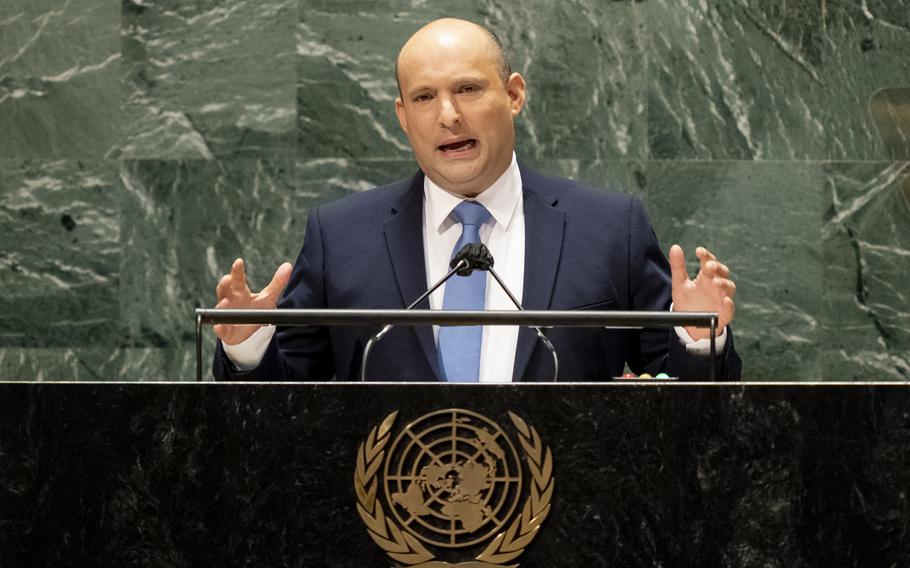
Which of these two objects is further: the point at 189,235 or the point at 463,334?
the point at 189,235

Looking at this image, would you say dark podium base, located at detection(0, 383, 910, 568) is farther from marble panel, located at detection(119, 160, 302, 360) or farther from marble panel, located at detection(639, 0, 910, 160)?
marble panel, located at detection(639, 0, 910, 160)

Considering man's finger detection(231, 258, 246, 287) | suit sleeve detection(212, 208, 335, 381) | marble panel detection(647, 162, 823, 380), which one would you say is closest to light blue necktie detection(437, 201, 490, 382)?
suit sleeve detection(212, 208, 335, 381)

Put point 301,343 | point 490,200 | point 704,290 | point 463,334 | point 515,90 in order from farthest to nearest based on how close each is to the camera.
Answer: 1. point 515,90
2. point 490,200
3. point 301,343
4. point 463,334
5. point 704,290

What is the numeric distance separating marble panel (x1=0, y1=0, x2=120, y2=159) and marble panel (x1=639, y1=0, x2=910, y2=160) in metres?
2.08

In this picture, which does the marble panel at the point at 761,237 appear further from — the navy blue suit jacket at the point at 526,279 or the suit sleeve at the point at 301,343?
the suit sleeve at the point at 301,343

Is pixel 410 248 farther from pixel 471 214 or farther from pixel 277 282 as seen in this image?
pixel 277 282

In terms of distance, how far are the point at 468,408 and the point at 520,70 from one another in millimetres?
3113

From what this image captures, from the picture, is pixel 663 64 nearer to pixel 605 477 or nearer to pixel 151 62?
pixel 151 62

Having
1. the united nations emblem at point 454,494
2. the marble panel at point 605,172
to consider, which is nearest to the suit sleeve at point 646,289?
the united nations emblem at point 454,494

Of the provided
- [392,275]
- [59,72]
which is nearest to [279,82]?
[59,72]

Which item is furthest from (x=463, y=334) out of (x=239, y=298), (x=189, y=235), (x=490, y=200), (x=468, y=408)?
(x=189, y=235)

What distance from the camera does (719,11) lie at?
5137mm

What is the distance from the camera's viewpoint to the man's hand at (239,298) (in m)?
2.73

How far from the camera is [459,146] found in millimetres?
3375
